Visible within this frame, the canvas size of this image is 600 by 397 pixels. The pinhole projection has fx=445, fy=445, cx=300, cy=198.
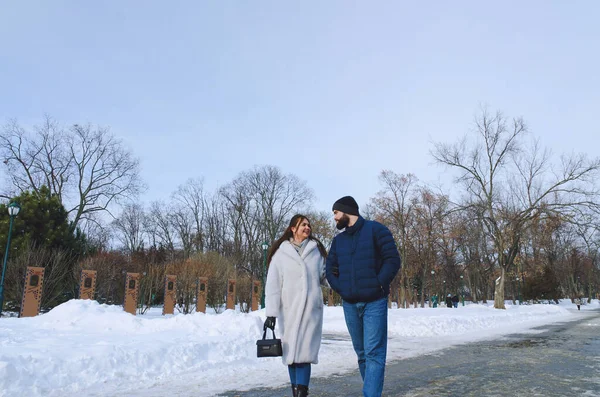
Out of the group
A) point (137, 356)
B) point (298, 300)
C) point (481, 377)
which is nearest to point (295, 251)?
point (298, 300)

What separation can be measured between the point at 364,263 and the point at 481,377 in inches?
139

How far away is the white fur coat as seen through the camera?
4.15 metres

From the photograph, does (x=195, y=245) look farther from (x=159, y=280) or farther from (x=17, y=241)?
(x=17, y=241)

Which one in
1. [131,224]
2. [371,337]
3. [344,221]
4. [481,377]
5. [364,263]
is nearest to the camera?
[371,337]

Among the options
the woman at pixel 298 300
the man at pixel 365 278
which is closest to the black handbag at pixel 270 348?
the woman at pixel 298 300

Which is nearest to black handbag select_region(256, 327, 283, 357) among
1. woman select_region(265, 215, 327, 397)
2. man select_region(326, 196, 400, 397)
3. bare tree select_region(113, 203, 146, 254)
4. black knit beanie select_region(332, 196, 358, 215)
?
woman select_region(265, 215, 327, 397)

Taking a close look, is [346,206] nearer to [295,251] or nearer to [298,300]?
[295,251]

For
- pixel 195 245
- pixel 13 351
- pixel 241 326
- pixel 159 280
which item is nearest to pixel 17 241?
pixel 159 280

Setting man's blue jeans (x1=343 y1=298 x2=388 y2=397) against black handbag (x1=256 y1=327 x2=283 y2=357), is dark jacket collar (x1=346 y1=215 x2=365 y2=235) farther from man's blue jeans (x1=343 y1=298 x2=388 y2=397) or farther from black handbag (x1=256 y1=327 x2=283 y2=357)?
black handbag (x1=256 y1=327 x2=283 y2=357)

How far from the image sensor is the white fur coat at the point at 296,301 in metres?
4.15

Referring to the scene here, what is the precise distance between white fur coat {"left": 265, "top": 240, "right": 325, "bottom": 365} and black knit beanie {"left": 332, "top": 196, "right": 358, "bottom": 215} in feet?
1.52

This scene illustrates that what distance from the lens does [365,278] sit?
407 cm

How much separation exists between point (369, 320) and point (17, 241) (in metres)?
21.6

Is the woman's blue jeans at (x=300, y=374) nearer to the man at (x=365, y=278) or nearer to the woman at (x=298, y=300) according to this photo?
the woman at (x=298, y=300)
